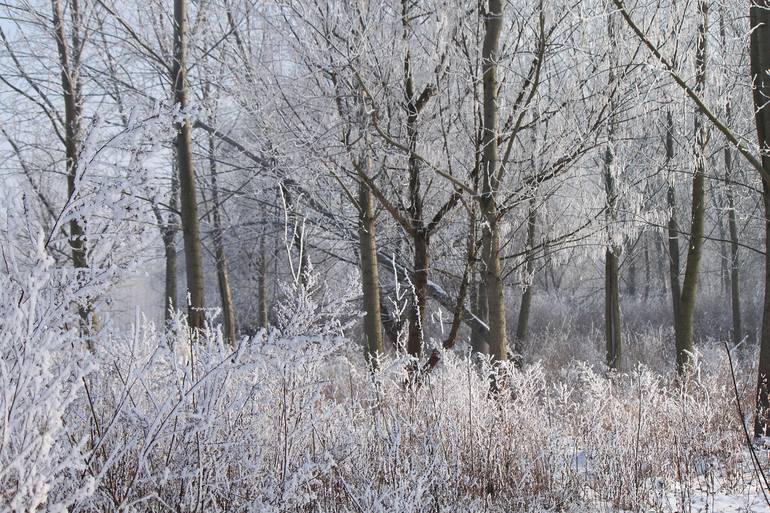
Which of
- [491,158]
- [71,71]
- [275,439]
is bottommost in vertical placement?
[275,439]

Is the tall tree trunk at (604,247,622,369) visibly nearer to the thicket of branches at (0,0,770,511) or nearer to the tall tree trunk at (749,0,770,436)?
the thicket of branches at (0,0,770,511)

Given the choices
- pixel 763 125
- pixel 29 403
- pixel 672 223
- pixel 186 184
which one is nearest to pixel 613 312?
pixel 672 223

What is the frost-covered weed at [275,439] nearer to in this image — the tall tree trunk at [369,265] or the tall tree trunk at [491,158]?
the tall tree trunk at [491,158]

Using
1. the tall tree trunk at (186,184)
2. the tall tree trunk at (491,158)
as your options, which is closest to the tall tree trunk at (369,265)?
the tall tree trunk at (491,158)

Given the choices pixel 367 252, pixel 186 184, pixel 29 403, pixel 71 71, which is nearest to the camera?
pixel 29 403

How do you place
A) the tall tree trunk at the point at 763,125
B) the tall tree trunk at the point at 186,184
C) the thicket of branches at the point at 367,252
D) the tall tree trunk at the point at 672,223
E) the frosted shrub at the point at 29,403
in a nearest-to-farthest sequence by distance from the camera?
the frosted shrub at the point at 29,403
the thicket of branches at the point at 367,252
the tall tree trunk at the point at 763,125
the tall tree trunk at the point at 186,184
the tall tree trunk at the point at 672,223

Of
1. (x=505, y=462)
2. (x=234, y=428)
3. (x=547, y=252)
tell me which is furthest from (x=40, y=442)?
(x=547, y=252)

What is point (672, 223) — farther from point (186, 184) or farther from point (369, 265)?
point (186, 184)

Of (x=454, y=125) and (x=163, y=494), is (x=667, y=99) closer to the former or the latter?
(x=454, y=125)

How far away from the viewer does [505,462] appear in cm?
322

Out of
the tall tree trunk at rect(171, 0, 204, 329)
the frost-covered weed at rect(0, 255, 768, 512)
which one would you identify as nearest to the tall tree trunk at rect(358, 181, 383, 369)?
the frost-covered weed at rect(0, 255, 768, 512)

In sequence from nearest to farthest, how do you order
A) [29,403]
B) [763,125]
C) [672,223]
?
[29,403] → [763,125] → [672,223]

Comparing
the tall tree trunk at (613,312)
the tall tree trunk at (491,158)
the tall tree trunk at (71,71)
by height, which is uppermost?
the tall tree trunk at (71,71)

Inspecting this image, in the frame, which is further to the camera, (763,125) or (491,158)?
(763,125)
